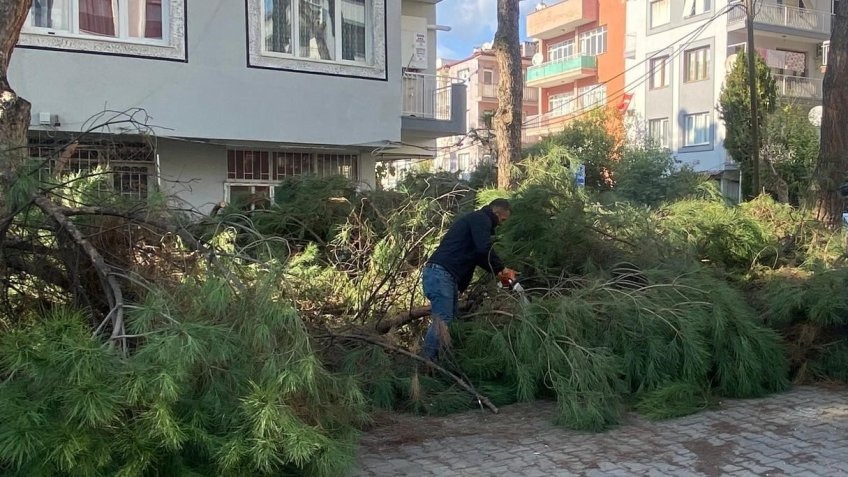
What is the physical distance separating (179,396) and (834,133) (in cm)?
996

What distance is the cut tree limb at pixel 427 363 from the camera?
6.07m

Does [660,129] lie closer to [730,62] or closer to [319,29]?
[730,62]

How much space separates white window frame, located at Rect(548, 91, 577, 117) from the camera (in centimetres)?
4259

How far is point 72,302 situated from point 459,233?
10.5 feet

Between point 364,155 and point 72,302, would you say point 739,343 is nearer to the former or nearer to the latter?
point 72,302

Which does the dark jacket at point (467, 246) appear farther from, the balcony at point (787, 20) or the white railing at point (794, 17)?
the white railing at point (794, 17)

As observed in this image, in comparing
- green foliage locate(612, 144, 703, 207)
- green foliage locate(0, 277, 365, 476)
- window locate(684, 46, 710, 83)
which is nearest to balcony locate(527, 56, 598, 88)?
window locate(684, 46, 710, 83)

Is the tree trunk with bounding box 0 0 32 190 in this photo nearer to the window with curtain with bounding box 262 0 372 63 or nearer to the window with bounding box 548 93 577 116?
the window with curtain with bounding box 262 0 372 63

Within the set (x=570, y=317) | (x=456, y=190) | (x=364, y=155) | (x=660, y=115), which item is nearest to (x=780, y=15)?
(x=660, y=115)

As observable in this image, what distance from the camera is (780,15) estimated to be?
3206cm

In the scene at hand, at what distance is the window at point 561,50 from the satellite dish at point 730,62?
46.7 ft

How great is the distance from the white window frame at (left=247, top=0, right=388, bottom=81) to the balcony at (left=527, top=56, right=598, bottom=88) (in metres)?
28.7

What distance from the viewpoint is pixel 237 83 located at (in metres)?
12.8

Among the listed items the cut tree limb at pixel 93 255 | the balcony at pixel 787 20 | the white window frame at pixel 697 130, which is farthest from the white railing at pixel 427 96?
the white window frame at pixel 697 130
